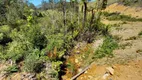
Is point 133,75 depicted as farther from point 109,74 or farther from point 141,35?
point 141,35

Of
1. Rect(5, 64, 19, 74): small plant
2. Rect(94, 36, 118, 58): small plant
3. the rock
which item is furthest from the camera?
Rect(94, 36, 118, 58): small plant

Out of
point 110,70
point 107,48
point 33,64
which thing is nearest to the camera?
point 110,70

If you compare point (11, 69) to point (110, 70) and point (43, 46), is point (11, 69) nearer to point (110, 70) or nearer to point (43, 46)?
point (43, 46)

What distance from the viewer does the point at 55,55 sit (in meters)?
16.4

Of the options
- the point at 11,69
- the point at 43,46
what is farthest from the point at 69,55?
the point at 11,69

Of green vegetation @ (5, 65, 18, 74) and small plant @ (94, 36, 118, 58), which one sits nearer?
green vegetation @ (5, 65, 18, 74)

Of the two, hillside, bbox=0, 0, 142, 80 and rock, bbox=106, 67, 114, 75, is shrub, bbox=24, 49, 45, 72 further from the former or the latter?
rock, bbox=106, 67, 114, 75

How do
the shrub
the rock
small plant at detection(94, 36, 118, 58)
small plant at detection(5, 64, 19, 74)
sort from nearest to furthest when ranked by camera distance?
the rock → the shrub → small plant at detection(5, 64, 19, 74) → small plant at detection(94, 36, 118, 58)

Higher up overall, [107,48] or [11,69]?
[107,48]

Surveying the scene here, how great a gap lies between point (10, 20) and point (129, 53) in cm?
1501

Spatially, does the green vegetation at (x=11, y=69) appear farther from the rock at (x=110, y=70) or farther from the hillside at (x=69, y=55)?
the rock at (x=110, y=70)

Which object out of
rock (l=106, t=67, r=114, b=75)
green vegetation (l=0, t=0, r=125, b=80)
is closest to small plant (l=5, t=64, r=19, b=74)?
green vegetation (l=0, t=0, r=125, b=80)

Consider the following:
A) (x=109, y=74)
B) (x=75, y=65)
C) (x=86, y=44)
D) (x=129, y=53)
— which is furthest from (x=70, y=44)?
(x=109, y=74)

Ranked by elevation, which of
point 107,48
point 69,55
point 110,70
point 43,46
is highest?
point 43,46
